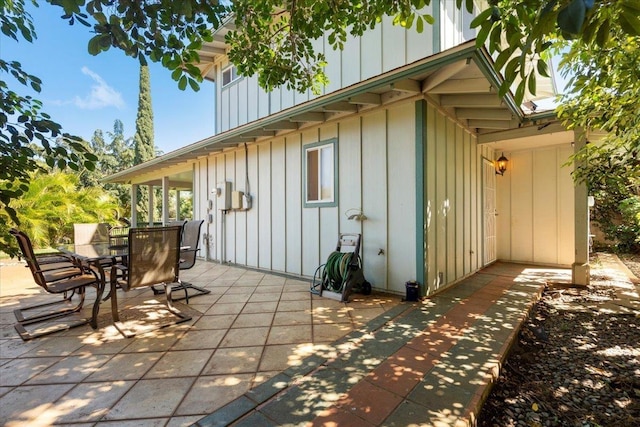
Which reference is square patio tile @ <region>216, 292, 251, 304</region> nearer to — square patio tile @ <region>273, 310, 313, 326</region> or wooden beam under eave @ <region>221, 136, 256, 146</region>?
square patio tile @ <region>273, 310, 313, 326</region>

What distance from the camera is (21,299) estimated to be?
4207mm

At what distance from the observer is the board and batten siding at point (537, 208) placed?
19.8 ft

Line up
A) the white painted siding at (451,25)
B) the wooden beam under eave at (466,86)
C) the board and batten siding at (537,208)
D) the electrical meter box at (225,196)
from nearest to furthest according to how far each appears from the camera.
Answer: the wooden beam under eave at (466,86) < the white painted siding at (451,25) < the board and batten siding at (537,208) < the electrical meter box at (225,196)

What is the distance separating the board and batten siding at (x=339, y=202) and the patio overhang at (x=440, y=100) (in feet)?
0.72

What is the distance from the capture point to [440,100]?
13.7 ft

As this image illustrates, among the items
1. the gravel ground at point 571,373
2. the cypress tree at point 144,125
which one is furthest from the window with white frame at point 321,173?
the cypress tree at point 144,125

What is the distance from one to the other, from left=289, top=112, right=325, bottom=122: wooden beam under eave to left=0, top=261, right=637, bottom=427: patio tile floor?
2.77 m

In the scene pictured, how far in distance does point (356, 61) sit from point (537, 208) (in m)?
4.98

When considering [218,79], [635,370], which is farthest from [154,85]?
[635,370]

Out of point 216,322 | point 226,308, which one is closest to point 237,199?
point 226,308

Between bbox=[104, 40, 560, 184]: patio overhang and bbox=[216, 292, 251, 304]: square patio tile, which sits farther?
bbox=[216, 292, 251, 304]: square patio tile

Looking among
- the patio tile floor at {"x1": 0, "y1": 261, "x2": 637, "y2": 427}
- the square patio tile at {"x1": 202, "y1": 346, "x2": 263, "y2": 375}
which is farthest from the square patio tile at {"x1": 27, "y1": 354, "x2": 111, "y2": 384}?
the square patio tile at {"x1": 202, "y1": 346, "x2": 263, "y2": 375}

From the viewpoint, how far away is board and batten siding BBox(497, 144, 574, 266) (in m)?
6.02

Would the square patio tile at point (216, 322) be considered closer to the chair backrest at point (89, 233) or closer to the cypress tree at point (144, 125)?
the chair backrest at point (89, 233)
